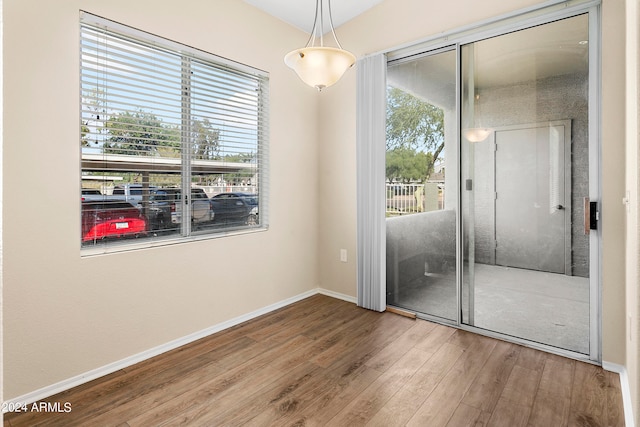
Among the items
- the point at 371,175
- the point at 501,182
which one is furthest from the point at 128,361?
the point at 501,182

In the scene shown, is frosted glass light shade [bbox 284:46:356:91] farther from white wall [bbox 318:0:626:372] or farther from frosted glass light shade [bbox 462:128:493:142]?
white wall [bbox 318:0:626:372]

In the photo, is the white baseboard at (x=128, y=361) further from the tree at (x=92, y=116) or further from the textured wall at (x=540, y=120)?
the textured wall at (x=540, y=120)

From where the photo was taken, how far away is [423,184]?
131 inches

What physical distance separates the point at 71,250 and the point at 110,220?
1.06 feet

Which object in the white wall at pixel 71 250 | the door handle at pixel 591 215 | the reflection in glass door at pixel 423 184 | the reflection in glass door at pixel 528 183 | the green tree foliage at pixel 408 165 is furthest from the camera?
the green tree foliage at pixel 408 165

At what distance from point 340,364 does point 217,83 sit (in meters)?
2.45

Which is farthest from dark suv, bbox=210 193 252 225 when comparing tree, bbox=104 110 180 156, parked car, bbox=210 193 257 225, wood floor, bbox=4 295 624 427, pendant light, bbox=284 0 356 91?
pendant light, bbox=284 0 356 91

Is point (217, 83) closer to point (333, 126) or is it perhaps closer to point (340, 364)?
point (333, 126)

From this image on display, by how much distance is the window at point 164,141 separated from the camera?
2.48m

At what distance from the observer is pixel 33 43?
2158 millimetres

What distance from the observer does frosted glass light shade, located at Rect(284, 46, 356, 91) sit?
6.75ft

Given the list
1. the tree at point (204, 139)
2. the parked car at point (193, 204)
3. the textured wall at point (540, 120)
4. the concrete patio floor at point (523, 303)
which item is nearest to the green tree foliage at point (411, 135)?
the textured wall at point (540, 120)

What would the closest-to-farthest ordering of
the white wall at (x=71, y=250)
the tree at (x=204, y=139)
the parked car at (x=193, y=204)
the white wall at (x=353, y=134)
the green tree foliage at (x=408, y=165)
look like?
the white wall at (x=71, y=250), the white wall at (x=353, y=134), the parked car at (x=193, y=204), the tree at (x=204, y=139), the green tree foliage at (x=408, y=165)

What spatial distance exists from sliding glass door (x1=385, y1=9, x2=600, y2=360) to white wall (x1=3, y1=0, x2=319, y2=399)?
4.93 ft
